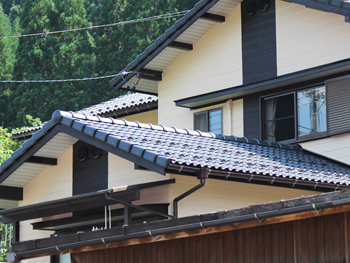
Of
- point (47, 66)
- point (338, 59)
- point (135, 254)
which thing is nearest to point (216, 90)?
point (338, 59)

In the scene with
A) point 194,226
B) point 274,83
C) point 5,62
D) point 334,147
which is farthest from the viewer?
point 5,62

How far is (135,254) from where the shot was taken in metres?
9.57

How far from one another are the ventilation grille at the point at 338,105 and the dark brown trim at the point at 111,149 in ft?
16.9

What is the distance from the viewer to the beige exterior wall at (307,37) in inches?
572

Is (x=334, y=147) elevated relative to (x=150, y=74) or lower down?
lower down

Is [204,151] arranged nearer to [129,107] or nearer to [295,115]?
[295,115]

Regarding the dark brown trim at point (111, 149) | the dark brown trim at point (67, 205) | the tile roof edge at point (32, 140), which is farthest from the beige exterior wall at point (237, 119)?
the tile roof edge at point (32, 140)

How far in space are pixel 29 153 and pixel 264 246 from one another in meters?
6.54

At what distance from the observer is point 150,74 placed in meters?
17.5

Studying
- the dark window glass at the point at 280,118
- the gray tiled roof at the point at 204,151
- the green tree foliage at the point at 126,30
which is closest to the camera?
the gray tiled roof at the point at 204,151

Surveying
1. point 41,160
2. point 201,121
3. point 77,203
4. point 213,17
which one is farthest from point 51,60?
point 77,203

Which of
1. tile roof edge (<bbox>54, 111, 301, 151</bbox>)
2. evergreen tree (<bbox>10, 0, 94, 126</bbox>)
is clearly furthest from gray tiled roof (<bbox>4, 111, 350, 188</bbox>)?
evergreen tree (<bbox>10, 0, 94, 126</bbox>)

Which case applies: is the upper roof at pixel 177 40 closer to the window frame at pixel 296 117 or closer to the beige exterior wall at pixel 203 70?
the beige exterior wall at pixel 203 70

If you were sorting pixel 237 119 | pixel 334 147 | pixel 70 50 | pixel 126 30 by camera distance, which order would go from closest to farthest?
pixel 334 147
pixel 237 119
pixel 126 30
pixel 70 50
